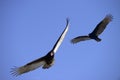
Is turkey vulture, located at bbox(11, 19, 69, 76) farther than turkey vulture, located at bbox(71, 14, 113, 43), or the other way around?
turkey vulture, located at bbox(71, 14, 113, 43)

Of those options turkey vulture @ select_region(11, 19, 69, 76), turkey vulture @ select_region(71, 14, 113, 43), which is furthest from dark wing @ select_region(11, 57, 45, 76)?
turkey vulture @ select_region(71, 14, 113, 43)

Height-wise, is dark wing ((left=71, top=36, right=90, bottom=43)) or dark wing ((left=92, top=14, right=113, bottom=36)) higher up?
dark wing ((left=92, top=14, right=113, bottom=36))

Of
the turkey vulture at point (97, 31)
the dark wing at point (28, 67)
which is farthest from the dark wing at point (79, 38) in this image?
the dark wing at point (28, 67)

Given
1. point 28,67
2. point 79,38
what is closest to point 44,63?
point 28,67

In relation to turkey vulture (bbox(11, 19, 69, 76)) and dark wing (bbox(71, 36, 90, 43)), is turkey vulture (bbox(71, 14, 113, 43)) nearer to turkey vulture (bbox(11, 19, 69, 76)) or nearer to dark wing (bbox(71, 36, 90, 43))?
dark wing (bbox(71, 36, 90, 43))

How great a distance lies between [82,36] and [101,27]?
70 centimetres

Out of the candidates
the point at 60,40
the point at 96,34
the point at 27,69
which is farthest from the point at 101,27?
the point at 27,69

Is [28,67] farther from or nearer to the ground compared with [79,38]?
farther from the ground

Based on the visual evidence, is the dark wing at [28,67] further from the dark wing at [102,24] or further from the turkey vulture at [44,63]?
the dark wing at [102,24]

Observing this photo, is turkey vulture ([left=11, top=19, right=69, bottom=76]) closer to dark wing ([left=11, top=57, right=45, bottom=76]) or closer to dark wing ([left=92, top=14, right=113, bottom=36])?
dark wing ([left=11, top=57, right=45, bottom=76])

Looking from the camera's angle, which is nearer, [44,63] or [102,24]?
[44,63]

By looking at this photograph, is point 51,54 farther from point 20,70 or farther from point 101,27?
point 101,27

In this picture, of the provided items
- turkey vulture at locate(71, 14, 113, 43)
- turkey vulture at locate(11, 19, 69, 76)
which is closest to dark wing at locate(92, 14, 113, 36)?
turkey vulture at locate(71, 14, 113, 43)

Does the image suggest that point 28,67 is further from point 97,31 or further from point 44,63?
point 97,31
